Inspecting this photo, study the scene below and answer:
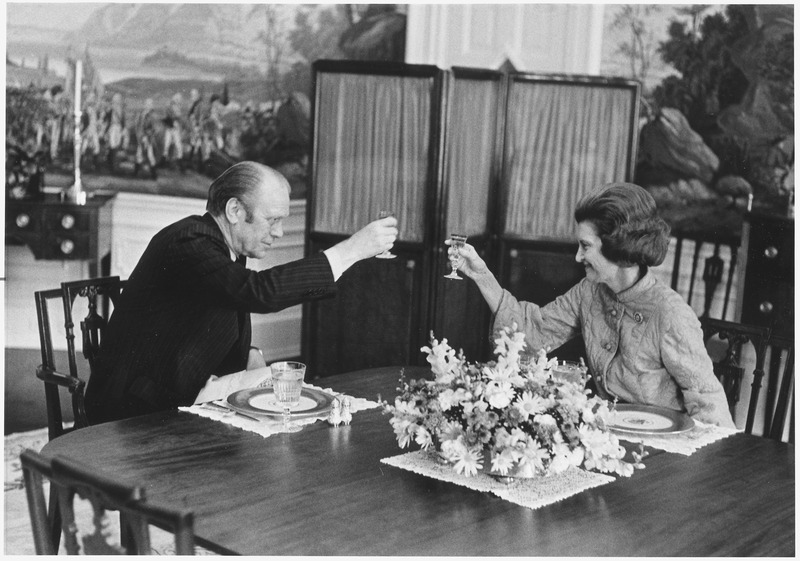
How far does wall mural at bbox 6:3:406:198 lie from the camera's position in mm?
5398

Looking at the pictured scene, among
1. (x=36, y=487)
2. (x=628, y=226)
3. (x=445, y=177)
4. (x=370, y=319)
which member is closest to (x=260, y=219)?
(x=628, y=226)

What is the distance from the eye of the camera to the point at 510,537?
5.98 ft

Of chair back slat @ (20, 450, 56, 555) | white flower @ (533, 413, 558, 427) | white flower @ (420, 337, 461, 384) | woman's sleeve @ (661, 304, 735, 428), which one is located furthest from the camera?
woman's sleeve @ (661, 304, 735, 428)

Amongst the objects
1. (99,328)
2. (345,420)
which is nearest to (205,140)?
(99,328)

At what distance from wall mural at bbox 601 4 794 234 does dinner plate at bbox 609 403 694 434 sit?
3.25m

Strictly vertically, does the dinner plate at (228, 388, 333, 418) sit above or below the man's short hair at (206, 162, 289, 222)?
below

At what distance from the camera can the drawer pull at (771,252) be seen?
5.01 m

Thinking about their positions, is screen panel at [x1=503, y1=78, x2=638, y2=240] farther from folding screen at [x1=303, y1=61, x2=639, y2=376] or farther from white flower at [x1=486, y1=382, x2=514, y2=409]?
white flower at [x1=486, y1=382, x2=514, y2=409]

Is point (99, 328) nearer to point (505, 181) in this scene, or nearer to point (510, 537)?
point (510, 537)

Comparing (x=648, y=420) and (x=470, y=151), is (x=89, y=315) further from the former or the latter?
(x=470, y=151)

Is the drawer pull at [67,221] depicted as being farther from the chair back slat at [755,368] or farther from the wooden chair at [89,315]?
the chair back slat at [755,368]

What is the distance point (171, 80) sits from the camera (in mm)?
5676

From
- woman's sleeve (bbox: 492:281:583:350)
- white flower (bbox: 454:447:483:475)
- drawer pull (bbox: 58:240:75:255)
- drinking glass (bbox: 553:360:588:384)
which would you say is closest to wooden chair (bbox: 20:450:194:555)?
white flower (bbox: 454:447:483:475)

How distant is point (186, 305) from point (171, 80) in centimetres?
297
